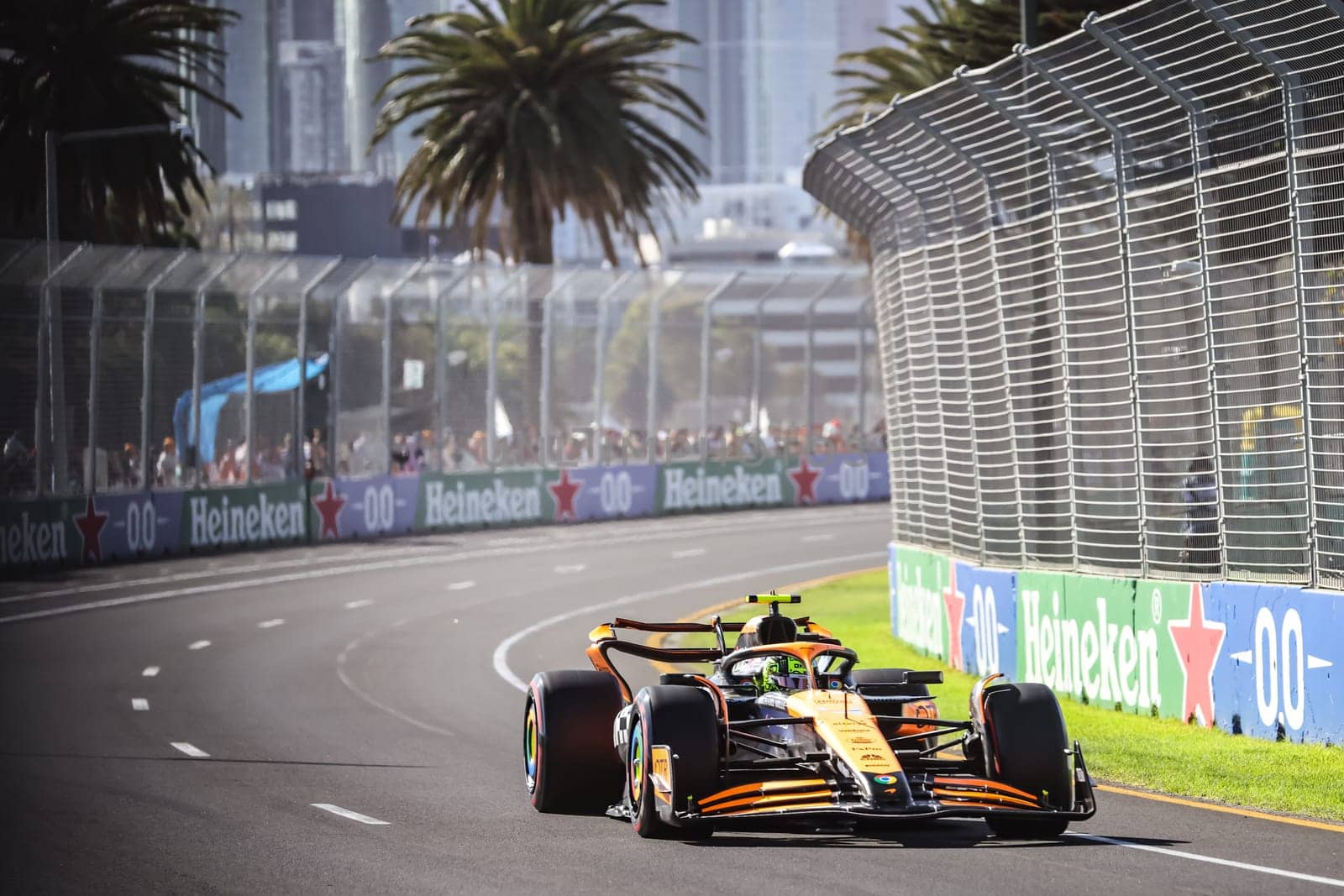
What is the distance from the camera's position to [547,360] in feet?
141

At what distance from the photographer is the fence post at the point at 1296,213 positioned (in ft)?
41.8

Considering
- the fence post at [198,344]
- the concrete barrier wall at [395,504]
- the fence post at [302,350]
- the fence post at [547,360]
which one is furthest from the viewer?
the fence post at [547,360]

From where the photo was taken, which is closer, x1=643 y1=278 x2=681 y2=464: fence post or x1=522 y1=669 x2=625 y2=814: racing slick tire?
x1=522 y1=669 x2=625 y2=814: racing slick tire

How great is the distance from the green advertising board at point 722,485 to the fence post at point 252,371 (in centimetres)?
1033

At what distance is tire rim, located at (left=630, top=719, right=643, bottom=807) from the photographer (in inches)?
404

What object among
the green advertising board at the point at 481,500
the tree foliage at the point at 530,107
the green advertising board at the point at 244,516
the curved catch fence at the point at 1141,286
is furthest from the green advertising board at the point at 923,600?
the tree foliage at the point at 530,107

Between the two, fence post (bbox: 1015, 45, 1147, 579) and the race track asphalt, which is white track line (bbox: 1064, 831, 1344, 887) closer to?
the race track asphalt

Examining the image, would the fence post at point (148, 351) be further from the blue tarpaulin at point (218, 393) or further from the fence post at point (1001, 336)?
the fence post at point (1001, 336)

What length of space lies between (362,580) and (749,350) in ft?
61.0

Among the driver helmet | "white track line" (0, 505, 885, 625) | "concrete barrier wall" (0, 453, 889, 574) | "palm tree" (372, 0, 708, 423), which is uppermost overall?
"palm tree" (372, 0, 708, 423)

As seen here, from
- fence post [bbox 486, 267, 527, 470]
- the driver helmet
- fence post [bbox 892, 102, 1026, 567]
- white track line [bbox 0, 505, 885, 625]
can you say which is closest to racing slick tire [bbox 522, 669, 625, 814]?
the driver helmet

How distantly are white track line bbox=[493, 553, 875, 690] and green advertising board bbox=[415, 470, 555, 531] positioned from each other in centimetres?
936

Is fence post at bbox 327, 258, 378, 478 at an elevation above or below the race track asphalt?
above

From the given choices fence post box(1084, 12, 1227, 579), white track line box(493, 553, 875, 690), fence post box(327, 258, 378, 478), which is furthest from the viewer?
fence post box(327, 258, 378, 478)
